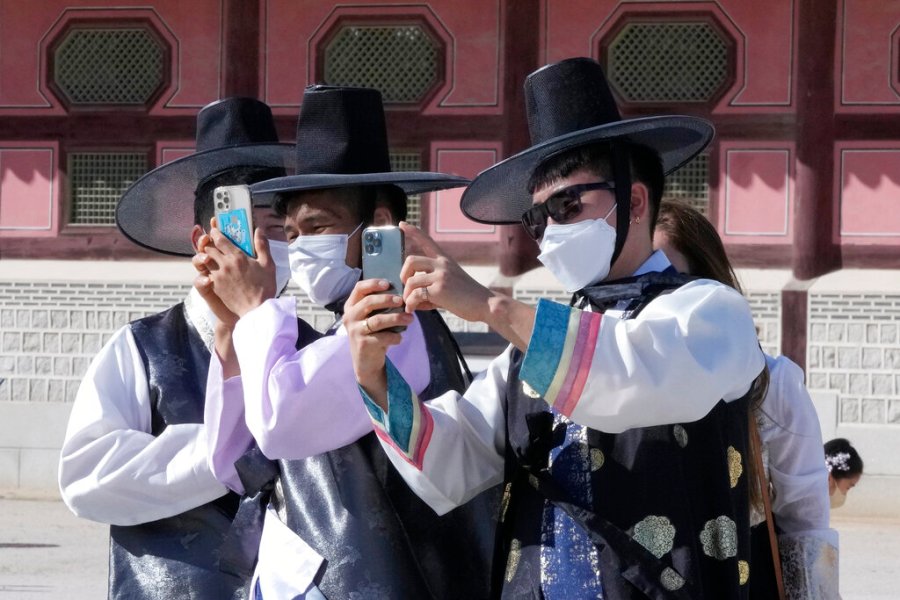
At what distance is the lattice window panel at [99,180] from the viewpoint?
1111cm

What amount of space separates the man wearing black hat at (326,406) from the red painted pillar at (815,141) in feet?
24.9

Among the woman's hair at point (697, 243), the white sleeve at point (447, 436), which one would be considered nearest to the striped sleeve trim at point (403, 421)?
the white sleeve at point (447, 436)

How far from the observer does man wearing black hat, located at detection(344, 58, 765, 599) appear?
7.46 ft

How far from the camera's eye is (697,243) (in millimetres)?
3205

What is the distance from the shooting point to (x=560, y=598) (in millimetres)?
2473

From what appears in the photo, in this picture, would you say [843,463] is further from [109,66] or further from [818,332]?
[109,66]

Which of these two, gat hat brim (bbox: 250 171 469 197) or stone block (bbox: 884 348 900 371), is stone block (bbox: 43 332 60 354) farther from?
gat hat brim (bbox: 250 171 469 197)

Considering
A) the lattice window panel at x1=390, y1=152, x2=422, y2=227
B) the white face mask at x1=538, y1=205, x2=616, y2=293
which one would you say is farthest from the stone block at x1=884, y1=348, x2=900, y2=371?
the white face mask at x1=538, y1=205, x2=616, y2=293

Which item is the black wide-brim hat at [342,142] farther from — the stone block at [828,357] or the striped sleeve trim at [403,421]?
the stone block at [828,357]

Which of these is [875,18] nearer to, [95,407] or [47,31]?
[47,31]

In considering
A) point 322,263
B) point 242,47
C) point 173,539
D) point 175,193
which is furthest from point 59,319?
point 322,263

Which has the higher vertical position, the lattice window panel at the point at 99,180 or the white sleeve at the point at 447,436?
the lattice window panel at the point at 99,180

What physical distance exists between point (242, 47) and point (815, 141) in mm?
4150

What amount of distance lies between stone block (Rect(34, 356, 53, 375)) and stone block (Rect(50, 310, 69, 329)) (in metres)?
0.26
